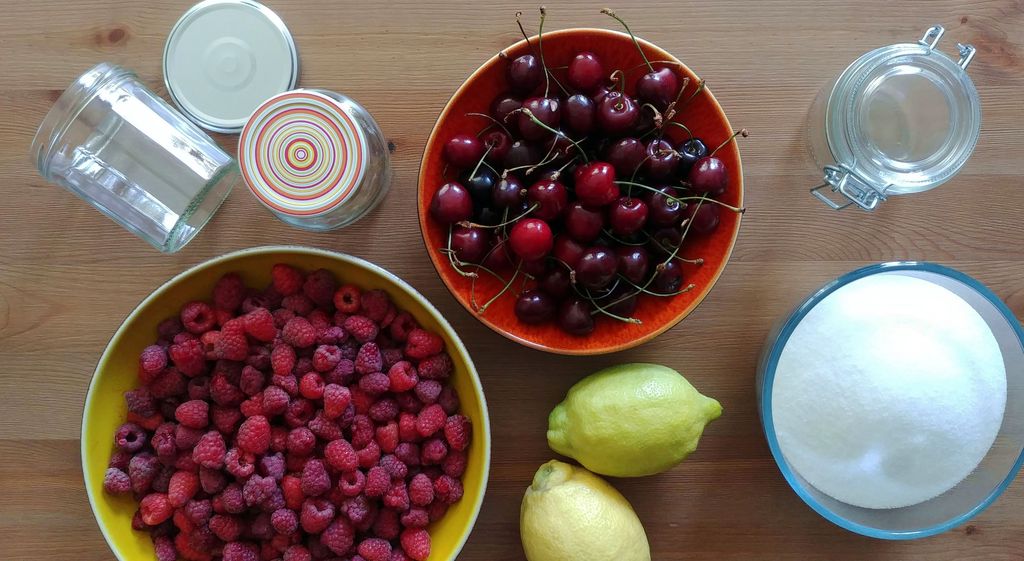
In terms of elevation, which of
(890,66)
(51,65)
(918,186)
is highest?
(890,66)

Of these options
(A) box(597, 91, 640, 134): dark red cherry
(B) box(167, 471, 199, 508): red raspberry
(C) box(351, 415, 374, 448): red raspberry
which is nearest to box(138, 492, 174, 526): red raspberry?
(B) box(167, 471, 199, 508): red raspberry

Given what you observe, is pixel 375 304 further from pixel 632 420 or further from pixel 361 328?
pixel 632 420

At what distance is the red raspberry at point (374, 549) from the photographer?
773 millimetres

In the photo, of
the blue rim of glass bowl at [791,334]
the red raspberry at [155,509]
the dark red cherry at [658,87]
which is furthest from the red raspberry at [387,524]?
the dark red cherry at [658,87]

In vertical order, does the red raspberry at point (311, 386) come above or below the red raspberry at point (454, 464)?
above

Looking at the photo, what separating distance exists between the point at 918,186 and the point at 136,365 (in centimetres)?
96

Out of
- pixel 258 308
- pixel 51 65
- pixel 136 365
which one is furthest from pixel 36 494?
pixel 51 65

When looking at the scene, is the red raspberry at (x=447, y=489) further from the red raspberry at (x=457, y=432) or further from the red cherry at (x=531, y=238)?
the red cherry at (x=531, y=238)

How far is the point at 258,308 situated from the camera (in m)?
0.78

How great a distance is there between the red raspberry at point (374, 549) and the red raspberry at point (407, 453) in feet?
0.31

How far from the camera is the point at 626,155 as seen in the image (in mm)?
741

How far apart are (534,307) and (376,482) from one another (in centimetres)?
26

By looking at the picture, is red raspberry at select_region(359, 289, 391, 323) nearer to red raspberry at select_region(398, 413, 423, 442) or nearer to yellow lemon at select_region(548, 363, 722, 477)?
red raspberry at select_region(398, 413, 423, 442)

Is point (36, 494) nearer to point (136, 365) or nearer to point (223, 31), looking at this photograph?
point (136, 365)
